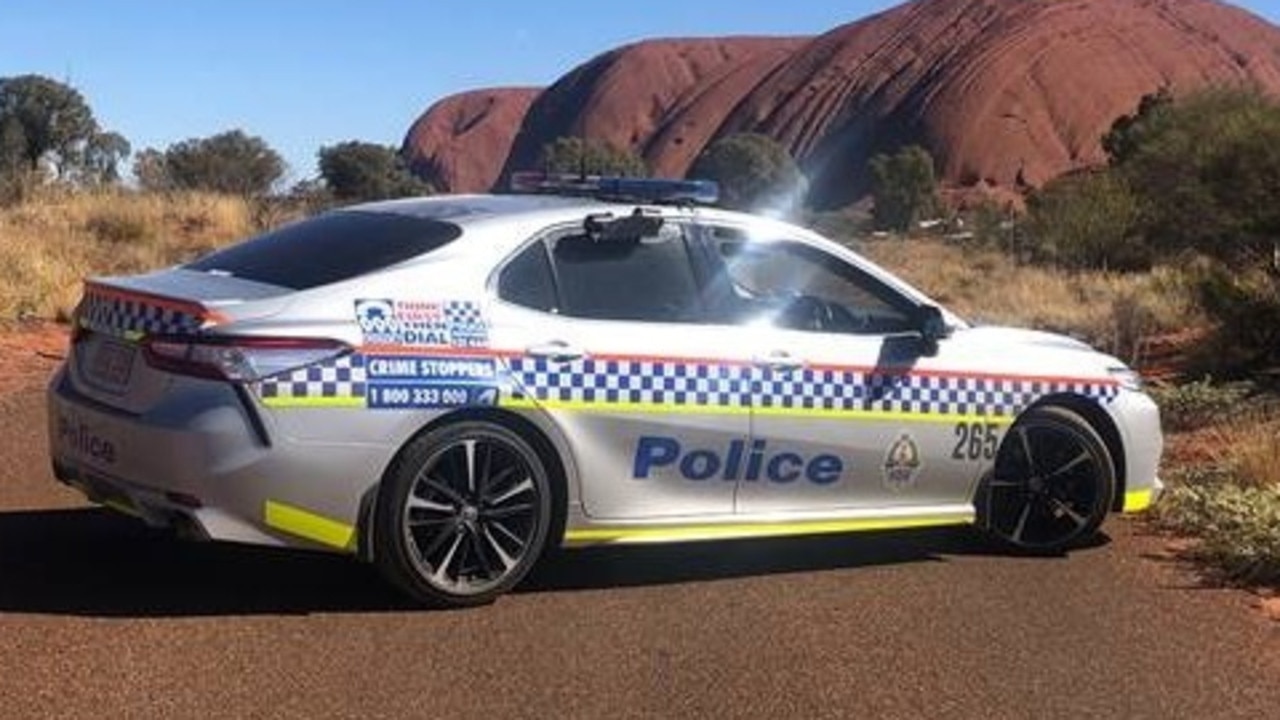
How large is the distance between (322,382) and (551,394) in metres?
0.91

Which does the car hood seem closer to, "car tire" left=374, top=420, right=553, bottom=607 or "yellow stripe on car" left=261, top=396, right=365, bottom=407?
"car tire" left=374, top=420, right=553, bottom=607

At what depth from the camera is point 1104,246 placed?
1635 inches

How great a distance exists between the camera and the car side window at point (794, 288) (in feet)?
23.5

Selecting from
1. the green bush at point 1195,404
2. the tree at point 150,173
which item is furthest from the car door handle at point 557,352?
the tree at point 150,173

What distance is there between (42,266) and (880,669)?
12939 mm

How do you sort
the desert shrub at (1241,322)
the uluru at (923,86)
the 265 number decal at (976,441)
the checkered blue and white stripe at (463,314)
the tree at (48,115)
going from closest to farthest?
1. the checkered blue and white stripe at (463,314)
2. the 265 number decal at (976,441)
3. the desert shrub at (1241,322)
4. the tree at (48,115)
5. the uluru at (923,86)

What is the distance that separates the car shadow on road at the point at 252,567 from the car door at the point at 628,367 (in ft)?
1.69

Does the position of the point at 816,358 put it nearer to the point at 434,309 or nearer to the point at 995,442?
the point at 995,442

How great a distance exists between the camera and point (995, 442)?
7.78 m

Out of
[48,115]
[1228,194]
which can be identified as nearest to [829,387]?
[1228,194]

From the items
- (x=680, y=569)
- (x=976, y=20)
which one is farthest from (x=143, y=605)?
(x=976, y=20)

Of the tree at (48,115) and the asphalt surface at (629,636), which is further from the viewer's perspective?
the tree at (48,115)

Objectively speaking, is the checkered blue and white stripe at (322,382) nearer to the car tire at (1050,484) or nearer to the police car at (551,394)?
the police car at (551,394)

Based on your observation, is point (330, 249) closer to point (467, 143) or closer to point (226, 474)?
point (226, 474)
